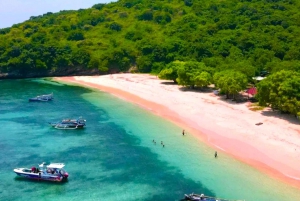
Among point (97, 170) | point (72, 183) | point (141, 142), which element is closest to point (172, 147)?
point (141, 142)

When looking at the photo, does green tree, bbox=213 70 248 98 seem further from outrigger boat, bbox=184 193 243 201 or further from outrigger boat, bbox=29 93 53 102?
outrigger boat, bbox=29 93 53 102

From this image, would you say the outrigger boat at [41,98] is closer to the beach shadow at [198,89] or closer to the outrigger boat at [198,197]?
the beach shadow at [198,89]

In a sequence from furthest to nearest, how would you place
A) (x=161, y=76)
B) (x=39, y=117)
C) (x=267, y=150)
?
(x=161, y=76), (x=39, y=117), (x=267, y=150)

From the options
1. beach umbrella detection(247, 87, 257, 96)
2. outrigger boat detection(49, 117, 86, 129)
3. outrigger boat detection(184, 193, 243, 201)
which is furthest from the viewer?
beach umbrella detection(247, 87, 257, 96)

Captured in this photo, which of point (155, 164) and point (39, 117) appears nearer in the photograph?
point (155, 164)

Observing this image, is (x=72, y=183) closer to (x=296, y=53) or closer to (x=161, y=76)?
(x=161, y=76)

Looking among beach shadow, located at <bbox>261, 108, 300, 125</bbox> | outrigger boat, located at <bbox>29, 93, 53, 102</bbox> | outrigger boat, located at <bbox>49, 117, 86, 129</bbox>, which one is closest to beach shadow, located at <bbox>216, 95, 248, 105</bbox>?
beach shadow, located at <bbox>261, 108, 300, 125</bbox>

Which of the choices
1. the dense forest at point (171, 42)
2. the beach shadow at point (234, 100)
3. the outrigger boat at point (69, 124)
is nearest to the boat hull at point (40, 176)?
the outrigger boat at point (69, 124)
